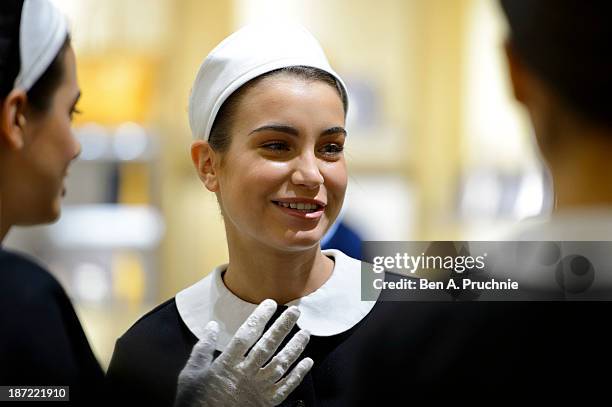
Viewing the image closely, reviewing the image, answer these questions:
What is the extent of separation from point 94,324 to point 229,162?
37cm

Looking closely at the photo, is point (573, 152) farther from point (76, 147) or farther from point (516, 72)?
point (76, 147)

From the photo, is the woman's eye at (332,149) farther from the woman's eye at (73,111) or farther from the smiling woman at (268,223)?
the woman's eye at (73,111)

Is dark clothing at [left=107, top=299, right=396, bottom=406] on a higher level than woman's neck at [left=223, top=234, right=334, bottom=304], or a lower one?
lower

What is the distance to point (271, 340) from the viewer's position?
52.4 inches

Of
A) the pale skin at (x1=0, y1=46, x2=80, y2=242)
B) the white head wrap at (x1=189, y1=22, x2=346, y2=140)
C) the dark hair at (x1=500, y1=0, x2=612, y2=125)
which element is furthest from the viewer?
the pale skin at (x1=0, y1=46, x2=80, y2=242)

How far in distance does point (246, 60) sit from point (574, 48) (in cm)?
45

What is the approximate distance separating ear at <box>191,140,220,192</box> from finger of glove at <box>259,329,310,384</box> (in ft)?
0.83

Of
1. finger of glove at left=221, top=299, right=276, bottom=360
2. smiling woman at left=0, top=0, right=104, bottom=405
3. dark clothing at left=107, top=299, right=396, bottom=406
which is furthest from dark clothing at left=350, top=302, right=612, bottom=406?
smiling woman at left=0, top=0, right=104, bottom=405

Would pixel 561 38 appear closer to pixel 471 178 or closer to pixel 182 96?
pixel 471 178

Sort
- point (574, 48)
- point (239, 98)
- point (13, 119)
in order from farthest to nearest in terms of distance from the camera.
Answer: point (13, 119) → point (239, 98) → point (574, 48)

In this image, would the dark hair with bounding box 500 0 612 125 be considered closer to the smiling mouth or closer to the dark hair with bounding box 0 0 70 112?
the smiling mouth

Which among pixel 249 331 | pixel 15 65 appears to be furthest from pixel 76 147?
pixel 249 331

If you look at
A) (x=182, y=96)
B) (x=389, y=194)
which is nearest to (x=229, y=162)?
(x=182, y=96)

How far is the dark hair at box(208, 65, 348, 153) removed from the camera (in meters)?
1.31
